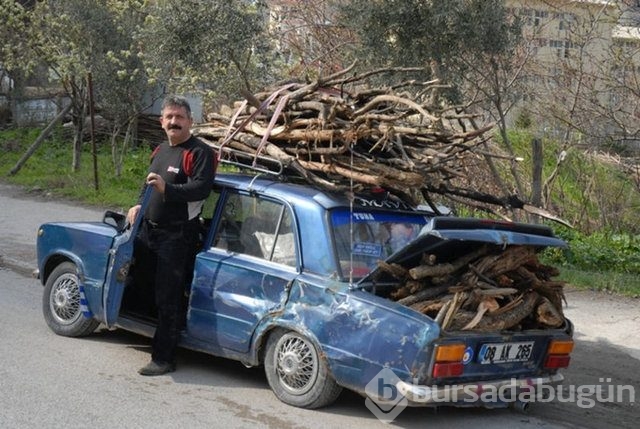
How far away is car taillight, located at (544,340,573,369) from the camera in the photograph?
263 inches

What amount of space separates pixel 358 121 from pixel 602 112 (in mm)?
7787

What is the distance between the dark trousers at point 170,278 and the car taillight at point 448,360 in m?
2.21

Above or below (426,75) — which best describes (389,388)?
below

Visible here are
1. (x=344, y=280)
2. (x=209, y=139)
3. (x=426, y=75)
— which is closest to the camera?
(x=344, y=280)

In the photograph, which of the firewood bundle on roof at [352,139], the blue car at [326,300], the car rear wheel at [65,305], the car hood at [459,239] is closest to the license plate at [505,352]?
the blue car at [326,300]

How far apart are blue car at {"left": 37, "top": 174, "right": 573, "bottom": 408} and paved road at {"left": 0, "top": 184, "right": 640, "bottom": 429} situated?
257 mm

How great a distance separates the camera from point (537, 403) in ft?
23.8

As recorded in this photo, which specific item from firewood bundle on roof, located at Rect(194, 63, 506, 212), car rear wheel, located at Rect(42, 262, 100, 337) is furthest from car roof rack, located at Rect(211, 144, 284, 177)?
car rear wheel, located at Rect(42, 262, 100, 337)

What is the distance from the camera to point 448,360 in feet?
19.5

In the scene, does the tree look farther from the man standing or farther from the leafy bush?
the leafy bush

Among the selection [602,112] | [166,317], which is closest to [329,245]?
[166,317]

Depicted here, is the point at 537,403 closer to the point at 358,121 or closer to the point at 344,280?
the point at 344,280

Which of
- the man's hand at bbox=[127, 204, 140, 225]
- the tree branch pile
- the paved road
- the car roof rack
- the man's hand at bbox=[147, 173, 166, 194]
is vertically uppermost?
the car roof rack

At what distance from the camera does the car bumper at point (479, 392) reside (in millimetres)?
5871
